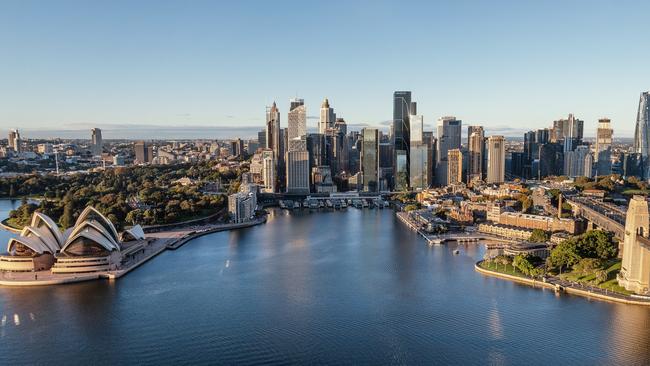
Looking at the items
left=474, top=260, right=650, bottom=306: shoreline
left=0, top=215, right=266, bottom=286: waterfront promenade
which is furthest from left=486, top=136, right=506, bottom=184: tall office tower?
left=474, top=260, right=650, bottom=306: shoreline

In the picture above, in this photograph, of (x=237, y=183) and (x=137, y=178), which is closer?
(x=237, y=183)

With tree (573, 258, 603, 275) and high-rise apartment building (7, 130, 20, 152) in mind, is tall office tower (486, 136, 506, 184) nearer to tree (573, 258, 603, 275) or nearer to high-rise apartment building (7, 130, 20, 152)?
tree (573, 258, 603, 275)

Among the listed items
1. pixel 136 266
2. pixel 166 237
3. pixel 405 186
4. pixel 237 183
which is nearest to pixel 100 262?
pixel 136 266

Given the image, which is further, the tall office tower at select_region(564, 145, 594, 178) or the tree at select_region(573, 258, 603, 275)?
the tall office tower at select_region(564, 145, 594, 178)

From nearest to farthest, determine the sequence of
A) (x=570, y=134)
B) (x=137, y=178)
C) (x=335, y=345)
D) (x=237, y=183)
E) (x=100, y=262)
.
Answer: (x=335, y=345)
(x=100, y=262)
(x=237, y=183)
(x=137, y=178)
(x=570, y=134)

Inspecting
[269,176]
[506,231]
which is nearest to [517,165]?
[269,176]

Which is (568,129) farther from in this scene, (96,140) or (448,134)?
(96,140)

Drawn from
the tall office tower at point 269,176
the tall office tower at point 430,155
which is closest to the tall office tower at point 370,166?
the tall office tower at point 430,155

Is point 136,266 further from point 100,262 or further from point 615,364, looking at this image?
point 615,364
